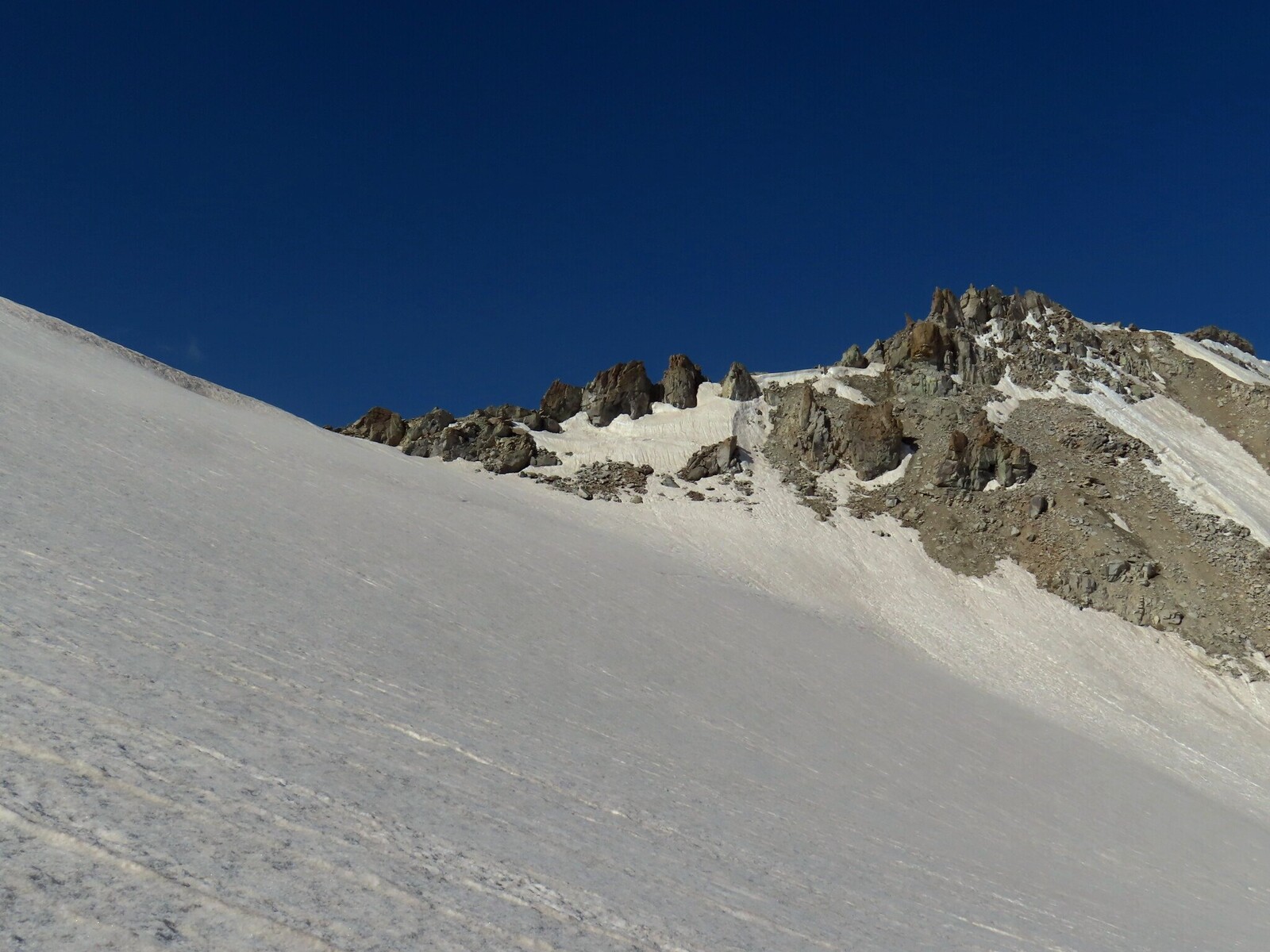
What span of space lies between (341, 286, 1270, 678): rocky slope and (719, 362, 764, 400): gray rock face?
0.85ft

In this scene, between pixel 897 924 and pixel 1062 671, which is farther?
pixel 1062 671

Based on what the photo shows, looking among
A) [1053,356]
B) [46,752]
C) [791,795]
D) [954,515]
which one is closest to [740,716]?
[791,795]

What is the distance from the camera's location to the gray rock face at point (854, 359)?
5300cm

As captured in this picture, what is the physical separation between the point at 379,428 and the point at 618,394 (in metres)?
14.7

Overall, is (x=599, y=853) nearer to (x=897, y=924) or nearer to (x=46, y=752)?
(x=897, y=924)

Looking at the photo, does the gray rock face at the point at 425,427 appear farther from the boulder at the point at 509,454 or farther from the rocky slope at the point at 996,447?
the boulder at the point at 509,454

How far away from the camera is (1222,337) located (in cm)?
7238

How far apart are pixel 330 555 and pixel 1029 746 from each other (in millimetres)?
16728

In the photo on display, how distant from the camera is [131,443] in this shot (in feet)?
54.5

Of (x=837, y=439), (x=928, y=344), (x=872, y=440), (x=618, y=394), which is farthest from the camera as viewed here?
(x=928, y=344)

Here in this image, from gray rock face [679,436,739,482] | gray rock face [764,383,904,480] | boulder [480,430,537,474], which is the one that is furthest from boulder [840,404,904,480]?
boulder [480,430,537,474]

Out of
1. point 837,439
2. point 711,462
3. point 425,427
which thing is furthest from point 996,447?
point 425,427

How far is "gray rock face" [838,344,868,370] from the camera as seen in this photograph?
53.0m

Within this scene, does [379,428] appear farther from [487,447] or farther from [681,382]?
[681,382]
